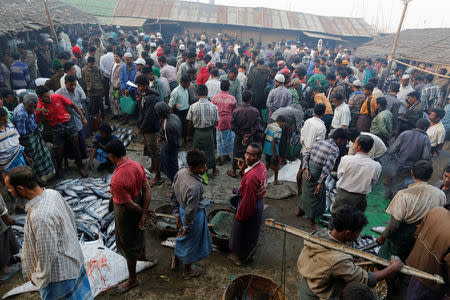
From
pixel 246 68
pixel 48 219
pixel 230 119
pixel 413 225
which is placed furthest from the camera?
pixel 246 68

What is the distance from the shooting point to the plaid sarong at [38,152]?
537cm

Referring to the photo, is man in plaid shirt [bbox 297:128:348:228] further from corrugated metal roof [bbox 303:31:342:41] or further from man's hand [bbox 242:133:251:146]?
corrugated metal roof [bbox 303:31:342:41]

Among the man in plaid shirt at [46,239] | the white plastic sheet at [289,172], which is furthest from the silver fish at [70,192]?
the white plastic sheet at [289,172]

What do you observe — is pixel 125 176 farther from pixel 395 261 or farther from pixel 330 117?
pixel 330 117

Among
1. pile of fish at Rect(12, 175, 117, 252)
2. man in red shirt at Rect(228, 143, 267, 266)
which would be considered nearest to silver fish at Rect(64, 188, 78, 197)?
pile of fish at Rect(12, 175, 117, 252)

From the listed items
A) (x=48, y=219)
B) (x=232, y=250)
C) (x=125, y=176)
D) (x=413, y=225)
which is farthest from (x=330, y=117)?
(x=48, y=219)

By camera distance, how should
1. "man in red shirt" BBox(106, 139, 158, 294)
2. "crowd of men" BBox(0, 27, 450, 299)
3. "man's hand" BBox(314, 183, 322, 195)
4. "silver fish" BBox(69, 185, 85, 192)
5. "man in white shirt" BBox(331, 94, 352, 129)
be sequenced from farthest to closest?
"man in white shirt" BBox(331, 94, 352, 129) → "silver fish" BBox(69, 185, 85, 192) → "man's hand" BBox(314, 183, 322, 195) → "man in red shirt" BBox(106, 139, 158, 294) → "crowd of men" BBox(0, 27, 450, 299)

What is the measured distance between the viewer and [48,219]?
98.9 inches

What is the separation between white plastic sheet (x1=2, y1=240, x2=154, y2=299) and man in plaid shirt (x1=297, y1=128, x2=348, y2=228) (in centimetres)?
302

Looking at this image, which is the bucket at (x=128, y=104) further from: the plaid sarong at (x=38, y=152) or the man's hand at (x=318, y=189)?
the man's hand at (x=318, y=189)

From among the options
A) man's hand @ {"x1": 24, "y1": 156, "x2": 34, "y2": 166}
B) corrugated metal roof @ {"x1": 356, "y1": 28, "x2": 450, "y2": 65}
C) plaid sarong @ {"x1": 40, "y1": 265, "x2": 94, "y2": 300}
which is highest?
corrugated metal roof @ {"x1": 356, "y1": 28, "x2": 450, "y2": 65}

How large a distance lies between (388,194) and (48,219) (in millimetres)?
6787

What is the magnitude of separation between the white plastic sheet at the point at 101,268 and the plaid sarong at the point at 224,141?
Answer: 371 centimetres

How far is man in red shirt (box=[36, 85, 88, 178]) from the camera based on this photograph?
5.62 meters
